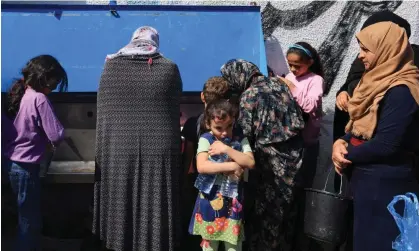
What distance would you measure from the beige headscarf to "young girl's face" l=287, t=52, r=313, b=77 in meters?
0.86

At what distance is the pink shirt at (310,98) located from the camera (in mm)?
3369

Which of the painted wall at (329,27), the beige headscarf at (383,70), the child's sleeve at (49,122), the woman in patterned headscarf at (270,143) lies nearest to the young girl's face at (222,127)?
the woman in patterned headscarf at (270,143)

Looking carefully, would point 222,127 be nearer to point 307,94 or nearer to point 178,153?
point 178,153

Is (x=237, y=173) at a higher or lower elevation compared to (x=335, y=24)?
lower

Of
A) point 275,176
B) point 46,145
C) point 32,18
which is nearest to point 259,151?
point 275,176

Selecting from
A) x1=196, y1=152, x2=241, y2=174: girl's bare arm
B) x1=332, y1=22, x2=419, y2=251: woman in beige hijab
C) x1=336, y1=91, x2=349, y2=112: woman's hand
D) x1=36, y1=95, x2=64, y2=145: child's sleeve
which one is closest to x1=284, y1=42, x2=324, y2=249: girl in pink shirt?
x1=336, y1=91, x2=349, y2=112: woman's hand

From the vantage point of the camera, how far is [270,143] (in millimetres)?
3166

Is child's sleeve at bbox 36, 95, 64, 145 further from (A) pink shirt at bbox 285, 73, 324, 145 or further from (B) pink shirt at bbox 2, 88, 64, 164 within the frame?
(A) pink shirt at bbox 285, 73, 324, 145

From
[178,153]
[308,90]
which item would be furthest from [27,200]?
[308,90]

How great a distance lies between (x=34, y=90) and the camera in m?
3.15

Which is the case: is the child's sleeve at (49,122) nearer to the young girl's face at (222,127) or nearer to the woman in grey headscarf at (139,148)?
the woman in grey headscarf at (139,148)

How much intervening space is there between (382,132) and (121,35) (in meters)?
1.92

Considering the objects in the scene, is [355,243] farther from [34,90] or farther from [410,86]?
[34,90]

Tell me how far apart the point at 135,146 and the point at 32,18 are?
1331 mm
